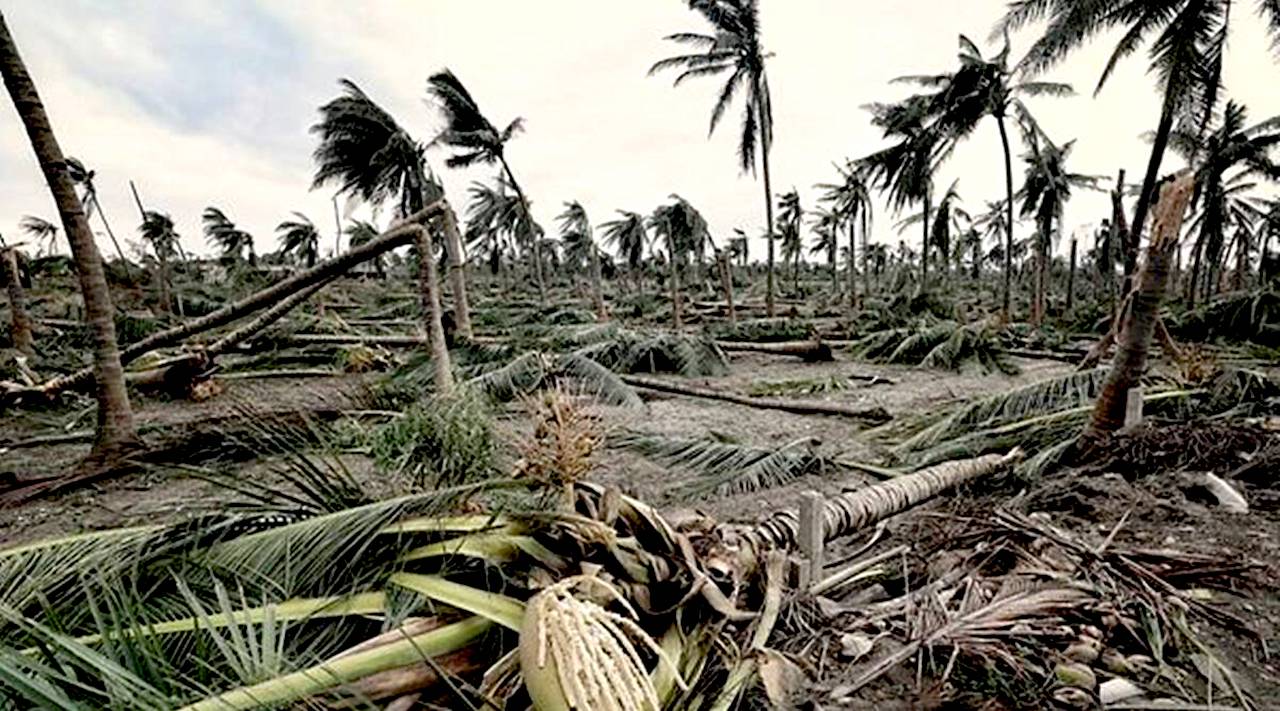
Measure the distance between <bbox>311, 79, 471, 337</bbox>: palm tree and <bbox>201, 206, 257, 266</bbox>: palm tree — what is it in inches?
692

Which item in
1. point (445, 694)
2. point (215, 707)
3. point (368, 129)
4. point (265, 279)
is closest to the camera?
Answer: point (215, 707)

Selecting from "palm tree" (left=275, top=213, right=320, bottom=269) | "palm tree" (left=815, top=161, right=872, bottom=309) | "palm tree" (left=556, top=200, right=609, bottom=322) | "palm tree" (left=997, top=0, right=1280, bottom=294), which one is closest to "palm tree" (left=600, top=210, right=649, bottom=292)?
"palm tree" (left=556, top=200, right=609, bottom=322)

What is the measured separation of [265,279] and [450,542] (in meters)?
30.9

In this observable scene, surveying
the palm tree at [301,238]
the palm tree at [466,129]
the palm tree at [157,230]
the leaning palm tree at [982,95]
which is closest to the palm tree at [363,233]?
the palm tree at [301,238]

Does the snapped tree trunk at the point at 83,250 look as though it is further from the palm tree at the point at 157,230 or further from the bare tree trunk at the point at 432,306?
the palm tree at the point at 157,230

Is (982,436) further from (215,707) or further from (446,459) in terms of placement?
(215,707)

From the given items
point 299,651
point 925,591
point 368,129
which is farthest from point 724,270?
point 299,651

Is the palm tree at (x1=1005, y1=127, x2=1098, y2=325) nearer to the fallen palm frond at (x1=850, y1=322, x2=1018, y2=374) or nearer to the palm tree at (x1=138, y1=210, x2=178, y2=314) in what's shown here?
the fallen palm frond at (x1=850, y1=322, x2=1018, y2=374)

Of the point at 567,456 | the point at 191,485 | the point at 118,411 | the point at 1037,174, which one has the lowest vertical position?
the point at 191,485

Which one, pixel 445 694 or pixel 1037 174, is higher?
pixel 1037 174

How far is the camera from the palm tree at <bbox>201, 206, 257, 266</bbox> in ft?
120

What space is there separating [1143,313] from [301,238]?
133 ft

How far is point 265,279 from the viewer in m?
28.6

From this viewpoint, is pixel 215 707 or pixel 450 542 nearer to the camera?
pixel 215 707
